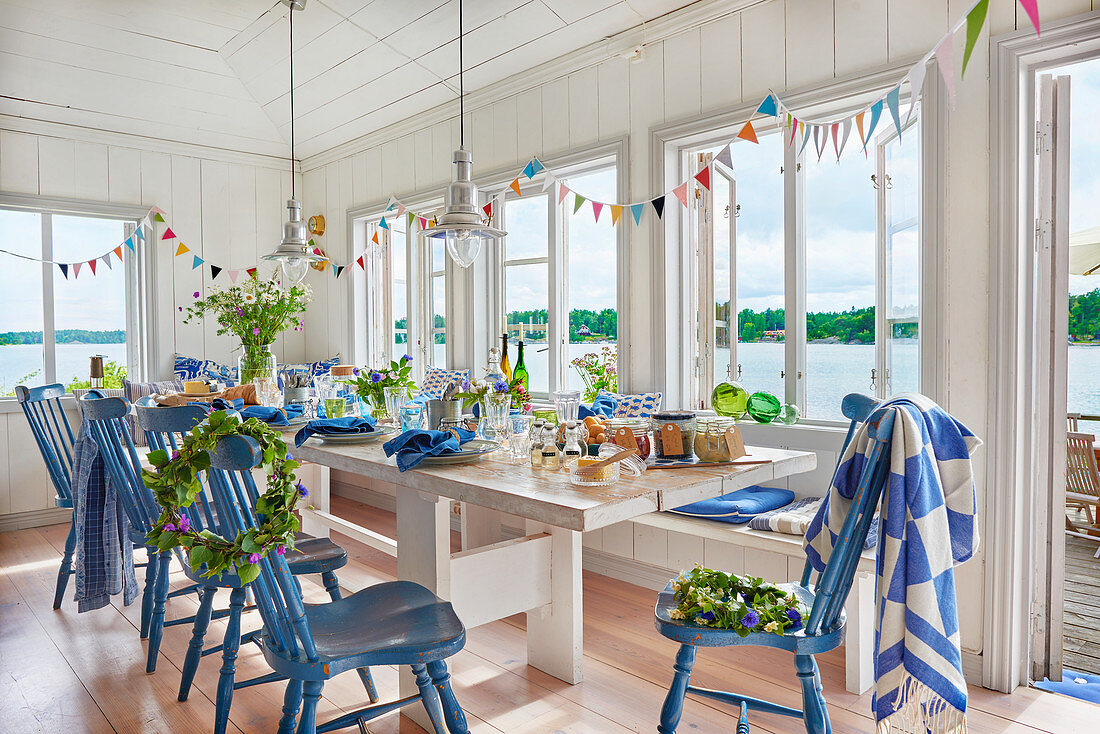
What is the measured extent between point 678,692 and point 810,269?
1.97m

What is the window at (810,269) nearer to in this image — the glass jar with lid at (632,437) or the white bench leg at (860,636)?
the white bench leg at (860,636)

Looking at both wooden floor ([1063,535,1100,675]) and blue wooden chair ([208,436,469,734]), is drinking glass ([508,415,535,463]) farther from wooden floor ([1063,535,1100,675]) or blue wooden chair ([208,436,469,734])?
wooden floor ([1063,535,1100,675])

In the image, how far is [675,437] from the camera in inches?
73.2

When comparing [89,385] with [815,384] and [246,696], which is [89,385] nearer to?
[246,696]

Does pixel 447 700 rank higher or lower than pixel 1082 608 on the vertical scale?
higher

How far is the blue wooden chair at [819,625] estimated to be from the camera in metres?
1.37

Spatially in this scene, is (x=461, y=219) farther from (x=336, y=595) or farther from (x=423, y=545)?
(x=336, y=595)

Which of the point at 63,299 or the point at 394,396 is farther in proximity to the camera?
the point at 63,299

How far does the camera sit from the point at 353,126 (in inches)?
196

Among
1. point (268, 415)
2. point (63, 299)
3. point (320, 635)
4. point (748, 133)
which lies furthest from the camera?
point (63, 299)

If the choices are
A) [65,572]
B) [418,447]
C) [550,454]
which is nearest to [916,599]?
[550,454]

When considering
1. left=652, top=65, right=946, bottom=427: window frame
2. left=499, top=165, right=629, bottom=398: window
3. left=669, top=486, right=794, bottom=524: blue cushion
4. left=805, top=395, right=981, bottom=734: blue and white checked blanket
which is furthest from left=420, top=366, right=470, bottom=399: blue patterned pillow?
left=805, top=395, right=981, bottom=734: blue and white checked blanket

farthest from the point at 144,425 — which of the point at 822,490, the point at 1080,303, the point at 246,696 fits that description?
the point at 1080,303

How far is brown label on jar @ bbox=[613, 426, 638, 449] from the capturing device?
1865 millimetres
